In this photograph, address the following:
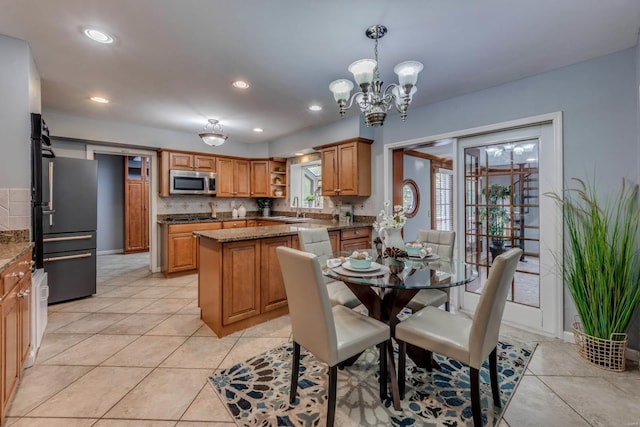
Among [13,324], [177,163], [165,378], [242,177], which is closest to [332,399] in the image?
[165,378]

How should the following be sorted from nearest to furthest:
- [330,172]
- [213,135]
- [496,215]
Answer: [496,215] → [213,135] → [330,172]

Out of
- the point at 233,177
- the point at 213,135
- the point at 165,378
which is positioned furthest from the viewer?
the point at 233,177

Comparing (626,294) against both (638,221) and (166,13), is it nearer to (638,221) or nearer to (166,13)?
(638,221)

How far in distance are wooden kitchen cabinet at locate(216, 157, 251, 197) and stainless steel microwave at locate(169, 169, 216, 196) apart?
0.14 meters

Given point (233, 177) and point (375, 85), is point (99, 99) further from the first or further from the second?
point (375, 85)

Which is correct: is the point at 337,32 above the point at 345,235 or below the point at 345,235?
above

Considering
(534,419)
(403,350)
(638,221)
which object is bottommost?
(534,419)

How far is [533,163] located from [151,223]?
5616mm

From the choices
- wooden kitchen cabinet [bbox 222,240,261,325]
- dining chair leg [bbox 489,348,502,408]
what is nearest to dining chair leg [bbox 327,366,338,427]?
dining chair leg [bbox 489,348,502,408]

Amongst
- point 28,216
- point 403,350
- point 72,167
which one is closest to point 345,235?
point 403,350

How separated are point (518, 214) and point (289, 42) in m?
2.78

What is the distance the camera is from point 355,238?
4102 millimetres

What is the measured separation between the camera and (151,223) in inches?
198

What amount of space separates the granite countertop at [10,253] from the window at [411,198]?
485 cm
